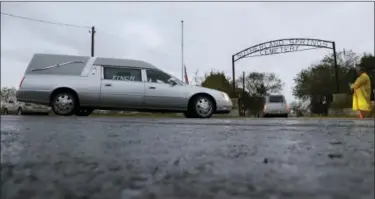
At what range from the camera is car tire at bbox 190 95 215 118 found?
8.43 metres

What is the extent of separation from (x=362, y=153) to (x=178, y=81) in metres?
7.72

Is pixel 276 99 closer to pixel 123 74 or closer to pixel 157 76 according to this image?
pixel 157 76

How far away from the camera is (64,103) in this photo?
7.83 metres

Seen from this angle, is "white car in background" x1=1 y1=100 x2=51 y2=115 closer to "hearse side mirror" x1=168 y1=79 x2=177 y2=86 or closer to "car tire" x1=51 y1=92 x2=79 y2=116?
"car tire" x1=51 y1=92 x2=79 y2=116

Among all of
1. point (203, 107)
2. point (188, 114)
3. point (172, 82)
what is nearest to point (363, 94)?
point (203, 107)

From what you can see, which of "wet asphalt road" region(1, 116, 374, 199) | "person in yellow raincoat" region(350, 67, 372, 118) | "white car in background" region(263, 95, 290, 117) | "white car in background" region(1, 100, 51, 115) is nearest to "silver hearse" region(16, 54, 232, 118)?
"white car in background" region(1, 100, 51, 115)

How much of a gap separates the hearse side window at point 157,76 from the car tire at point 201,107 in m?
0.67

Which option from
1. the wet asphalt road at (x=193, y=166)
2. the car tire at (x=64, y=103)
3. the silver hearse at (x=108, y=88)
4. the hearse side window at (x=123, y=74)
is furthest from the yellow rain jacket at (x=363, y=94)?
the wet asphalt road at (x=193, y=166)

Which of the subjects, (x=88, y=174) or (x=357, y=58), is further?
(x=357, y=58)

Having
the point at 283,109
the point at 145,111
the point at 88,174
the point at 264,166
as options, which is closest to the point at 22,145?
the point at 88,174

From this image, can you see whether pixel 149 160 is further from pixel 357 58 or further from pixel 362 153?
pixel 357 58

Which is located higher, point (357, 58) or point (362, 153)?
point (357, 58)

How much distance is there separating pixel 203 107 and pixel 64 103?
7.95ft

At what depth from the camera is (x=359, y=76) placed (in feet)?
26.7
